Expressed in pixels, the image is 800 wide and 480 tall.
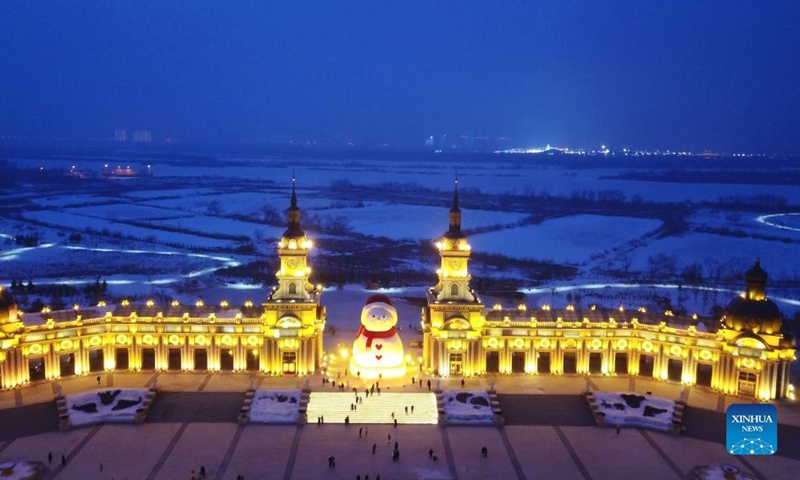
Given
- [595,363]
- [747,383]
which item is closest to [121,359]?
[595,363]

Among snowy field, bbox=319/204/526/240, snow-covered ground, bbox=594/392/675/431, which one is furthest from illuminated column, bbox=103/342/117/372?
snowy field, bbox=319/204/526/240

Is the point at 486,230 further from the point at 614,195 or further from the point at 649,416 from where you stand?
the point at 649,416

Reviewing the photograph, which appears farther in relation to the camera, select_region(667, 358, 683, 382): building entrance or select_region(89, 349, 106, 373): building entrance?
select_region(89, 349, 106, 373): building entrance

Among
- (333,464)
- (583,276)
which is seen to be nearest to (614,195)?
(583,276)

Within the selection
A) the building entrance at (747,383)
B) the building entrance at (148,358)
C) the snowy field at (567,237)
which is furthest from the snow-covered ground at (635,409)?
the snowy field at (567,237)

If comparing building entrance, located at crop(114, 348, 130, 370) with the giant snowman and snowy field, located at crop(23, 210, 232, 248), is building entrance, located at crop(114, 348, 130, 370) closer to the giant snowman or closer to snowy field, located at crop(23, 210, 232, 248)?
the giant snowman

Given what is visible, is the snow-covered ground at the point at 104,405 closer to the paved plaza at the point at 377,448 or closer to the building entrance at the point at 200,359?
the paved plaza at the point at 377,448
